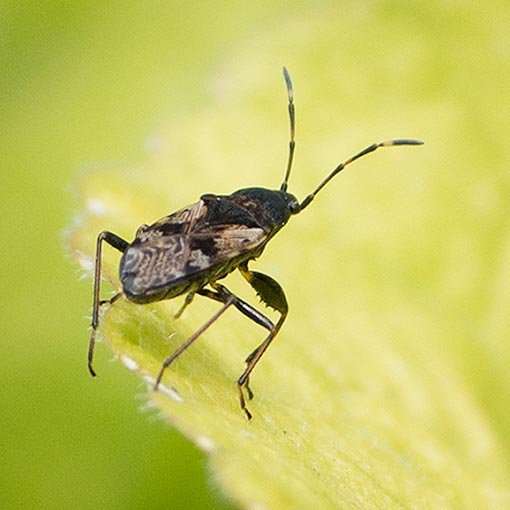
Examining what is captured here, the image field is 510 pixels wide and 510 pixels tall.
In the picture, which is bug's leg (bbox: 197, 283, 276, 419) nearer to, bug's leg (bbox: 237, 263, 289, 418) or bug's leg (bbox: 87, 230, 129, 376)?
bug's leg (bbox: 237, 263, 289, 418)

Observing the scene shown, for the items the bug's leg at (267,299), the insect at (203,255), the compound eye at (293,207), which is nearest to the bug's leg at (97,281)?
the insect at (203,255)

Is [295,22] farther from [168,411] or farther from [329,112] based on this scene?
[168,411]

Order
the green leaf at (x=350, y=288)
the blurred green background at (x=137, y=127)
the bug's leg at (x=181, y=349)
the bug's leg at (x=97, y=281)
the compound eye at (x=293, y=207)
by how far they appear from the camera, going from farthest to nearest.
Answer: the blurred green background at (x=137, y=127) < the compound eye at (x=293, y=207) < the bug's leg at (x=97, y=281) < the green leaf at (x=350, y=288) < the bug's leg at (x=181, y=349)

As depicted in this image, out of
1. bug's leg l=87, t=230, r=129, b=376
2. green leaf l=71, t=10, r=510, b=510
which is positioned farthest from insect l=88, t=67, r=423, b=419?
green leaf l=71, t=10, r=510, b=510

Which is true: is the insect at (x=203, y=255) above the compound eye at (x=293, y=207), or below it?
below

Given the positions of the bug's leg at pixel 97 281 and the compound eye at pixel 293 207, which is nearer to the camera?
the bug's leg at pixel 97 281

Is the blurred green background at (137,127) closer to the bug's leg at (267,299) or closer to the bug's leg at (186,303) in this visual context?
the bug's leg at (186,303)
